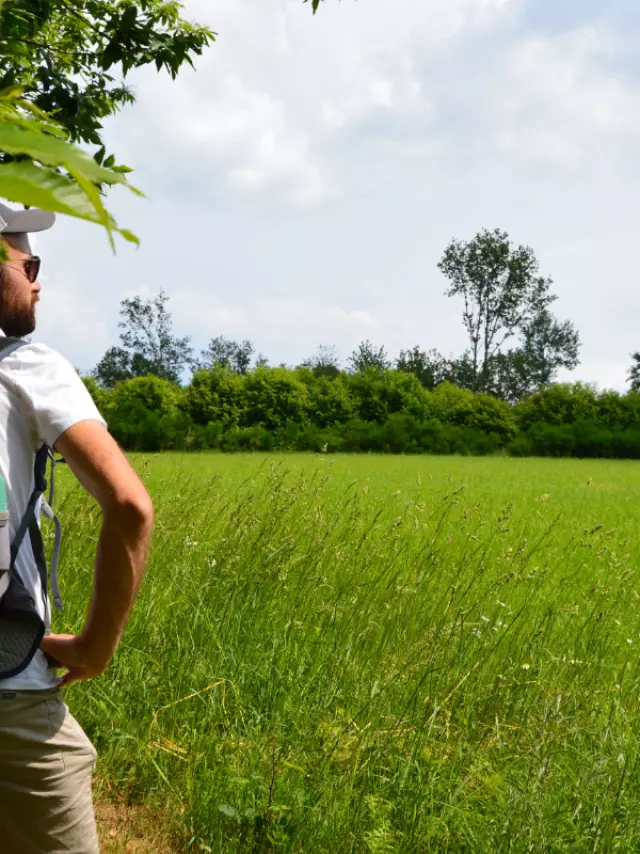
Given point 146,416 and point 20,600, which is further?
point 146,416

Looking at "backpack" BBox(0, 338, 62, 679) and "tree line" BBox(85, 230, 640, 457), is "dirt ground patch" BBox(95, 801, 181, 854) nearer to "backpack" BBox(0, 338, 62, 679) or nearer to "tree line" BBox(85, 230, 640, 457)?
"backpack" BBox(0, 338, 62, 679)

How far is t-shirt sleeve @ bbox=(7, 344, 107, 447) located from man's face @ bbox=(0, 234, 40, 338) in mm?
141

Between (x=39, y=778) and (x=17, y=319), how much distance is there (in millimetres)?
848

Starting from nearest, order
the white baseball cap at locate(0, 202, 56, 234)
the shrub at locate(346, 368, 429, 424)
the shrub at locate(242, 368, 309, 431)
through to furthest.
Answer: the white baseball cap at locate(0, 202, 56, 234), the shrub at locate(242, 368, 309, 431), the shrub at locate(346, 368, 429, 424)

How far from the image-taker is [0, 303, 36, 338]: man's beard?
150 centimetres

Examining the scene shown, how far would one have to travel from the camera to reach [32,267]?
1.56 metres

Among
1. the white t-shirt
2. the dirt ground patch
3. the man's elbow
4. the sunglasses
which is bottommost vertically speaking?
the dirt ground patch

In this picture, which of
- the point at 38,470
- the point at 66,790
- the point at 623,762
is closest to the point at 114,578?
the point at 38,470

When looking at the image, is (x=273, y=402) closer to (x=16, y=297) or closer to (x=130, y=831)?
(x=130, y=831)

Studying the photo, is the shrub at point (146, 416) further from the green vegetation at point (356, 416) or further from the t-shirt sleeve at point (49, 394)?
the t-shirt sleeve at point (49, 394)

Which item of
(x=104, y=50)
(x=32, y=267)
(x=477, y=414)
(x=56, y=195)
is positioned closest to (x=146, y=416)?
(x=477, y=414)

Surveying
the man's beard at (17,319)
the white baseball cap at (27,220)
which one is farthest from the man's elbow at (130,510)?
the white baseball cap at (27,220)

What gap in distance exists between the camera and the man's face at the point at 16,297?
1.49 m

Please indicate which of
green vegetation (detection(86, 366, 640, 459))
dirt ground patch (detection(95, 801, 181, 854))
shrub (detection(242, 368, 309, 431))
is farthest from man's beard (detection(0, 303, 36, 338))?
shrub (detection(242, 368, 309, 431))
